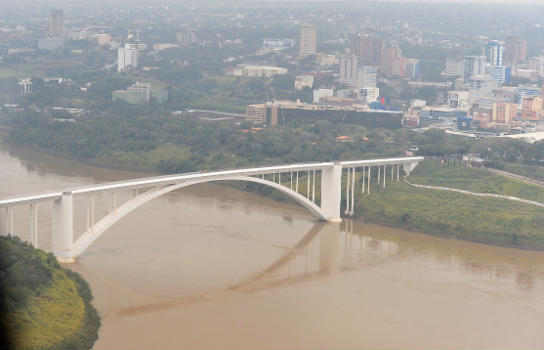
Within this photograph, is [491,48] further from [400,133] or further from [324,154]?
[324,154]

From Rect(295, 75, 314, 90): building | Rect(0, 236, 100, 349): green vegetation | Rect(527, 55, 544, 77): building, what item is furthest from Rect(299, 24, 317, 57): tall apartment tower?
Rect(0, 236, 100, 349): green vegetation

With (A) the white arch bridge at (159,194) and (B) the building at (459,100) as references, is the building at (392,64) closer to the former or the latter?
(B) the building at (459,100)

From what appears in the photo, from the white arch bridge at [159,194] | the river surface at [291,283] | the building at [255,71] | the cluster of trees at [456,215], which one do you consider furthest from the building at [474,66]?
the river surface at [291,283]

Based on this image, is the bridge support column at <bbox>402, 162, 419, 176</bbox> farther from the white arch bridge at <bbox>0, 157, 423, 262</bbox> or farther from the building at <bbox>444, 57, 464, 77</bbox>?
the building at <bbox>444, 57, 464, 77</bbox>

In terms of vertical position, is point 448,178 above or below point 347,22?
below

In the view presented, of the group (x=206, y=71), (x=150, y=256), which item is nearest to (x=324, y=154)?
(x=150, y=256)
